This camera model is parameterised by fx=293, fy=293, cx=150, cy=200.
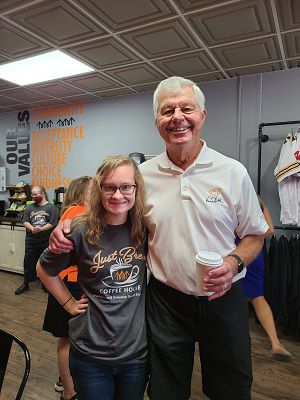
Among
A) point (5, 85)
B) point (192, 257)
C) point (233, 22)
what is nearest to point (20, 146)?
point (5, 85)

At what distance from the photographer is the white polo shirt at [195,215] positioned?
113 centimetres

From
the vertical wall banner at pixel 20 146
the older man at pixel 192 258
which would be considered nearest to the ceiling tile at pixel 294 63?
the older man at pixel 192 258

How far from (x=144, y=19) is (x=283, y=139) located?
199 centimetres

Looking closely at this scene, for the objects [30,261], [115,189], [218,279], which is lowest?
[30,261]

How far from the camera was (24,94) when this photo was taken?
4.23 m

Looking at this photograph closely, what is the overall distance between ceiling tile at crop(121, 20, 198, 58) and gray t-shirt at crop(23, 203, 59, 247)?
2375 mm

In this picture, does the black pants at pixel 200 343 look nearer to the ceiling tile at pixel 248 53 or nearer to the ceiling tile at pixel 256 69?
the ceiling tile at pixel 248 53

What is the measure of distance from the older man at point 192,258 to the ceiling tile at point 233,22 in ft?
4.58

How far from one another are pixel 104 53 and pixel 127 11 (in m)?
0.76

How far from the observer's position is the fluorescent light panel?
9.98 ft

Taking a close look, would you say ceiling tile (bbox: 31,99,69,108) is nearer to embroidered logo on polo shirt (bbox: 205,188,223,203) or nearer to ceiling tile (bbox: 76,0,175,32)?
ceiling tile (bbox: 76,0,175,32)

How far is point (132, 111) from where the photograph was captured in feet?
13.9

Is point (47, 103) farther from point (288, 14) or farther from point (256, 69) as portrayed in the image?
point (288, 14)

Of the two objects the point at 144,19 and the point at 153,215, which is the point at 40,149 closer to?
the point at 144,19
